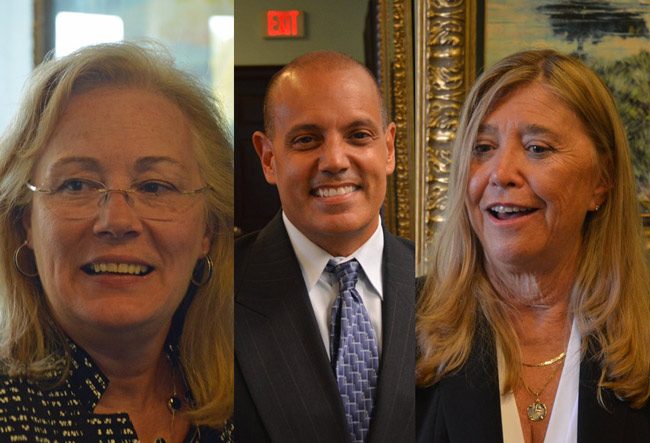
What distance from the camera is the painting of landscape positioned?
2.32m

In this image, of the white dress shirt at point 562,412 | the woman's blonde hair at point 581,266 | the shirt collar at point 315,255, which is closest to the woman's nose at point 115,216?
the shirt collar at point 315,255

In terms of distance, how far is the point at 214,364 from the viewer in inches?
92.4

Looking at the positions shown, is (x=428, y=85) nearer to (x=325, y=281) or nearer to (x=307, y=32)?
(x=307, y=32)

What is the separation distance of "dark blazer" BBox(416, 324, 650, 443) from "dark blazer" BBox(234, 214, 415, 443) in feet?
0.18

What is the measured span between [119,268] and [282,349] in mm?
441

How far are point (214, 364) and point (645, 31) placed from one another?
1.36 metres

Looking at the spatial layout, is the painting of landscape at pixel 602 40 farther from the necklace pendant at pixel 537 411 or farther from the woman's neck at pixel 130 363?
the woman's neck at pixel 130 363

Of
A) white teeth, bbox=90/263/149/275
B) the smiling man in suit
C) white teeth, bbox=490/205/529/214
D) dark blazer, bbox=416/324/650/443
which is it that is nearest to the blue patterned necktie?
the smiling man in suit

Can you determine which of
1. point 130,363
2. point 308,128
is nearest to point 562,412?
point 308,128

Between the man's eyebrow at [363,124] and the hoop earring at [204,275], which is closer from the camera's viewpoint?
the man's eyebrow at [363,124]

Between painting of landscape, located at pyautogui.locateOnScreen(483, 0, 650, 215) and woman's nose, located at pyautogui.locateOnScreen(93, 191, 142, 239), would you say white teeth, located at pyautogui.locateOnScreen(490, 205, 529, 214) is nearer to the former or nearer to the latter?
painting of landscape, located at pyautogui.locateOnScreen(483, 0, 650, 215)

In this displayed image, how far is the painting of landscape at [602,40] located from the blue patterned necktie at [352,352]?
653 mm

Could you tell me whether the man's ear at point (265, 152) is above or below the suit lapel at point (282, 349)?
above

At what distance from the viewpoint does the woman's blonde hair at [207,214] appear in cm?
224
